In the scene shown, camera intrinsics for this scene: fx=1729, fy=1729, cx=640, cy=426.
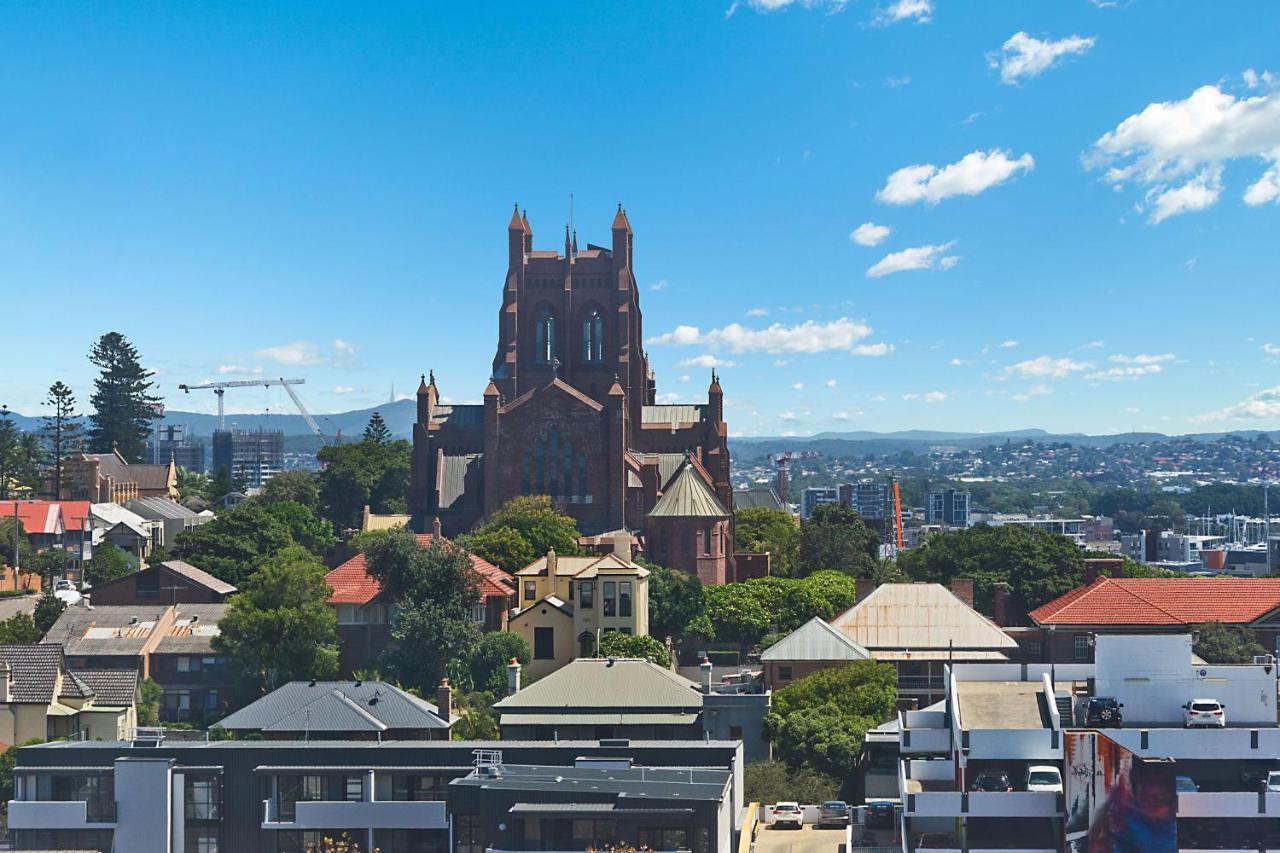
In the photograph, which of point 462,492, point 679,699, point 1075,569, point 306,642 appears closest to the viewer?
point 679,699

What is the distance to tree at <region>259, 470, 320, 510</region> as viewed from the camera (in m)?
→ 132

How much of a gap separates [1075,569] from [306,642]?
145ft

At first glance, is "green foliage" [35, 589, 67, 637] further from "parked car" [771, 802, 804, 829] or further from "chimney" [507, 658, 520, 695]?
"parked car" [771, 802, 804, 829]

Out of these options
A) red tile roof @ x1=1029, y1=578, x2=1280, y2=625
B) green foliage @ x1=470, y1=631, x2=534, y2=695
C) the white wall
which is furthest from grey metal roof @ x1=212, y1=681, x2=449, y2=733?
red tile roof @ x1=1029, y1=578, x2=1280, y2=625

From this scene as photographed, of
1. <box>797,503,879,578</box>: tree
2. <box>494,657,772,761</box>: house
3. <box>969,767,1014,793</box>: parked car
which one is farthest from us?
<box>797,503,879,578</box>: tree

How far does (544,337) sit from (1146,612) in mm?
58900

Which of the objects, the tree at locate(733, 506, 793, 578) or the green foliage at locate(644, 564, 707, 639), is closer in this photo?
the green foliage at locate(644, 564, 707, 639)

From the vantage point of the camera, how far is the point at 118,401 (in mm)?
161750

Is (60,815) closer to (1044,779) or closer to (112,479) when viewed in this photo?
(1044,779)

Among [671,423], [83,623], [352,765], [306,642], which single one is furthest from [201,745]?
[671,423]

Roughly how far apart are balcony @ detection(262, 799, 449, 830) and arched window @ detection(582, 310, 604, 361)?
80127mm

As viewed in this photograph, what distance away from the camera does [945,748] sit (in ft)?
168

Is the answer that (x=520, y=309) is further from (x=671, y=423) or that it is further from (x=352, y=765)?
(x=352, y=765)

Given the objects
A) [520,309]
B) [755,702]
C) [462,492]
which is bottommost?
[755,702]
